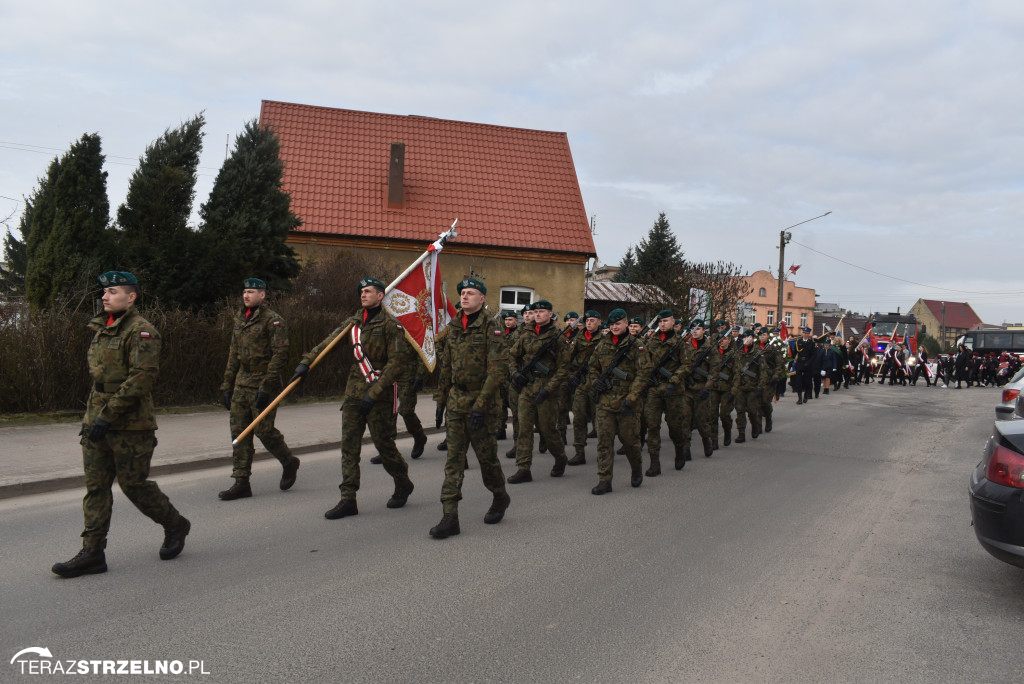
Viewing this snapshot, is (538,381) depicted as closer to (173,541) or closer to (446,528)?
(446,528)

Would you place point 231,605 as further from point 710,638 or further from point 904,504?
point 904,504

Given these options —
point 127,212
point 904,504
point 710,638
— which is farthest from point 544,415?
point 127,212

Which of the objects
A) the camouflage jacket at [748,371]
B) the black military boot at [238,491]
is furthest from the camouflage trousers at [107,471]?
the camouflage jacket at [748,371]

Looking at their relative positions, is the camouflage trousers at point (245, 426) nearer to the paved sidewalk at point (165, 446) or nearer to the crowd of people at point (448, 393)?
the crowd of people at point (448, 393)

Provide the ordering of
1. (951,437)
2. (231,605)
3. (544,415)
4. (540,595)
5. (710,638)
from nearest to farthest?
(710,638) < (231,605) < (540,595) < (544,415) < (951,437)

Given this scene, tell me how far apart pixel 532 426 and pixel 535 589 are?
3.78 metres

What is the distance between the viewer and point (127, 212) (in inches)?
545

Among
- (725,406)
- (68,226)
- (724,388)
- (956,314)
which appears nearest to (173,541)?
(724,388)

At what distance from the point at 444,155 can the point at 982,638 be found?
27.3 meters

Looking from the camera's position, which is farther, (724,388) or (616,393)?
(724,388)

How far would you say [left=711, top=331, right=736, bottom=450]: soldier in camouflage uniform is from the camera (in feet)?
37.8

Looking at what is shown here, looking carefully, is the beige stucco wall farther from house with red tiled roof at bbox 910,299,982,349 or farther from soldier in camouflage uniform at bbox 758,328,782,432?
house with red tiled roof at bbox 910,299,982,349

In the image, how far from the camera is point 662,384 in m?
9.41

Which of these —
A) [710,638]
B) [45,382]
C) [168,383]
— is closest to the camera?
[710,638]
